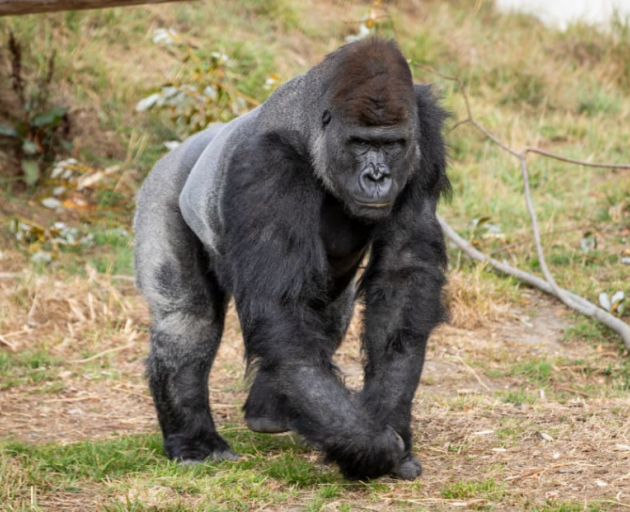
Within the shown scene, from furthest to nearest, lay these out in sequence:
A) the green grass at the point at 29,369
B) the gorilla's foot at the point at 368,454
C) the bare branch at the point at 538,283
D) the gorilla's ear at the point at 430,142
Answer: the bare branch at the point at 538,283, the green grass at the point at 29,369, the gorilla's ear at the point at 430,142, the gorilla's foot at the point at 368,454

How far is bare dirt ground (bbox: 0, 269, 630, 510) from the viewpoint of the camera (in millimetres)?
3668

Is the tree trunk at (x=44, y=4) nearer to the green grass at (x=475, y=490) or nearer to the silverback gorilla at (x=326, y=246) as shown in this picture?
the silverback gorilla at (x=326, y=246)

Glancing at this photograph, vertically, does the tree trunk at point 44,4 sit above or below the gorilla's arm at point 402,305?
above

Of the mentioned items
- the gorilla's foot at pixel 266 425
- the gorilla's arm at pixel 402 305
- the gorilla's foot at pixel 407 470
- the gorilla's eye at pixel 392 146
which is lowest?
the gorilla's foot at pixel 266 425

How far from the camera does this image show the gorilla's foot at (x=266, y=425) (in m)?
4.27

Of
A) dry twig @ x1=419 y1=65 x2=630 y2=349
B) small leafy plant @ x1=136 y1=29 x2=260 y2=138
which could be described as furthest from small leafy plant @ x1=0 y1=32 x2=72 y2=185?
dry twig @ x1=419 y1=65 x2=630 y2=349

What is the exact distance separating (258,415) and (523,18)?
822cm

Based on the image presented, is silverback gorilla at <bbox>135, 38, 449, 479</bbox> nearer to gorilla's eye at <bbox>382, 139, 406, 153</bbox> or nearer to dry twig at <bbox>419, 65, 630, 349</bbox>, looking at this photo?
gorilla's eye at <bbox>382, 139, 406, 153</bbox>

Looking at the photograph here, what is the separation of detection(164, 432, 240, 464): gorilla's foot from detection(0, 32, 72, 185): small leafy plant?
4.12m

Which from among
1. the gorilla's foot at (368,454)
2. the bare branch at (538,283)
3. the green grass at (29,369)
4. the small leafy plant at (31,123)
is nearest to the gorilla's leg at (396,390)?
Answer: the gorilla's foot at (368,454)

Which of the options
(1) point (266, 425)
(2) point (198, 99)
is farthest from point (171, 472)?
(2) point (198, 99)

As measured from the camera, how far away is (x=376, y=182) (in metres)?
3.50

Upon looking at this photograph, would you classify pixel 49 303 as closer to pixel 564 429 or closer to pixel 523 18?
pixel 564 429

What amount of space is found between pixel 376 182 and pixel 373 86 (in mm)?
341
